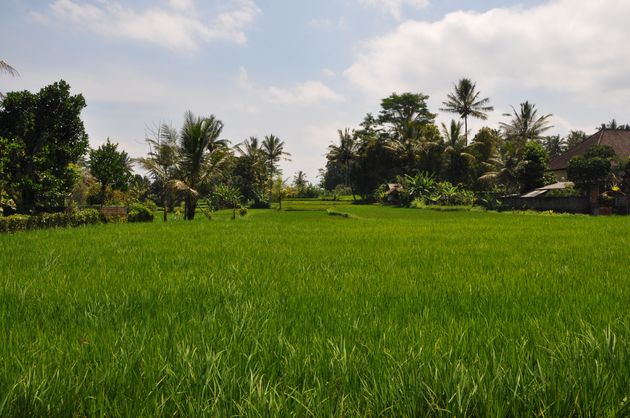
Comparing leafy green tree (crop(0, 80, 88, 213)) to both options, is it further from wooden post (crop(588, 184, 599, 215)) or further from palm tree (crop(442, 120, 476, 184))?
palm tree (crop(442, 120, 476, 184))

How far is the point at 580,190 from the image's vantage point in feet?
96.6

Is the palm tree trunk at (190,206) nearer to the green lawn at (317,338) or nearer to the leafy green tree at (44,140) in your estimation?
the leafy green tree at (44,140)

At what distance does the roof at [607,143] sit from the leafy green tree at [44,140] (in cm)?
4022

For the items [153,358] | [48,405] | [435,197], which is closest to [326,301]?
[153,358]

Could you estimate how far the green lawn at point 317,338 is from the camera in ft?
4.53

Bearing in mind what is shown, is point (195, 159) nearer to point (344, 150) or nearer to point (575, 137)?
point (344, 150)

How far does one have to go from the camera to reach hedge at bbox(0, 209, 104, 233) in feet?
39.8

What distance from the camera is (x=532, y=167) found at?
115ft

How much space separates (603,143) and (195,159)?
36205mm

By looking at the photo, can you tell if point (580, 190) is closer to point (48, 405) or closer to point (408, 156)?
point (408, 156)

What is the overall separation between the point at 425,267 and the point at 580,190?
30.3 metres

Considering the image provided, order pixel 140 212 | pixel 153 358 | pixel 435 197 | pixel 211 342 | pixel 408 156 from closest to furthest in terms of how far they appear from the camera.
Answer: pixel 153 358
pixel 211 342
pixel 140 212
pixel 435 197
pixel 408 156

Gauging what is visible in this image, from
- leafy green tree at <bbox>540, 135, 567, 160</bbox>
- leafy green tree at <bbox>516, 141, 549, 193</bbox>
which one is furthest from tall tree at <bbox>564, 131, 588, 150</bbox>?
leafy green tree at <bbox>516, 141, 549, 193</bbox>

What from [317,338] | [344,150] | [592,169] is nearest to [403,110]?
[344,150]
